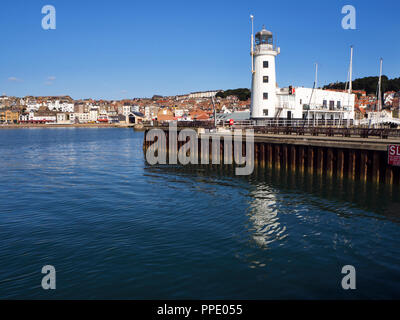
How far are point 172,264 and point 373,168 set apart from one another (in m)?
20.2

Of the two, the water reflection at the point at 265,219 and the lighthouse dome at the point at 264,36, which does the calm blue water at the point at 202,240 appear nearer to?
the water reflection at the point at 265,219

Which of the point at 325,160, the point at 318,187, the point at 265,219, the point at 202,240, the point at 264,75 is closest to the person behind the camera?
the point at 202,240

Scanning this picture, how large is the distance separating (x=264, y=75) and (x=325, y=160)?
27204mm

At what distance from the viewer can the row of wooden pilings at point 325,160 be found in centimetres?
2472

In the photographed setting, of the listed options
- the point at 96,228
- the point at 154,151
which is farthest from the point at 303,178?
the point at 154,151

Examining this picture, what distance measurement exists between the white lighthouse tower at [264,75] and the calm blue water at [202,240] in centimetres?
2819

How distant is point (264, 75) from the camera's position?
171 ft

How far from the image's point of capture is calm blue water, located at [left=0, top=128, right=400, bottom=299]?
1043 cm

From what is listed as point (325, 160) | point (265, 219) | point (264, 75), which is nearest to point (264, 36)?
point (264, 75)

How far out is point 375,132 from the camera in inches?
1207

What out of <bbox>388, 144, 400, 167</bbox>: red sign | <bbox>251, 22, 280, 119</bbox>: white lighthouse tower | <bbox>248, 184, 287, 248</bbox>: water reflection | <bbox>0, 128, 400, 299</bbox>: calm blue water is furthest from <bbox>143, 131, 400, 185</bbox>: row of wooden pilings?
<bbox>251, 22, 280, 119</bbox>: white lighthouse tower

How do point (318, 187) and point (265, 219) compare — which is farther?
point (318, 187)

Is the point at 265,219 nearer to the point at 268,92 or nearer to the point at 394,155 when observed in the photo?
the point at 394,155

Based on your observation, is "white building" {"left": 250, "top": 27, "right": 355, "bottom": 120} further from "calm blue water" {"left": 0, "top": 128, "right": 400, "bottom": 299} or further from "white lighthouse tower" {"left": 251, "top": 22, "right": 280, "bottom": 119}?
"calm blue water" {"left": 0, "top": 128, "right": 400, "bottom": 299}
